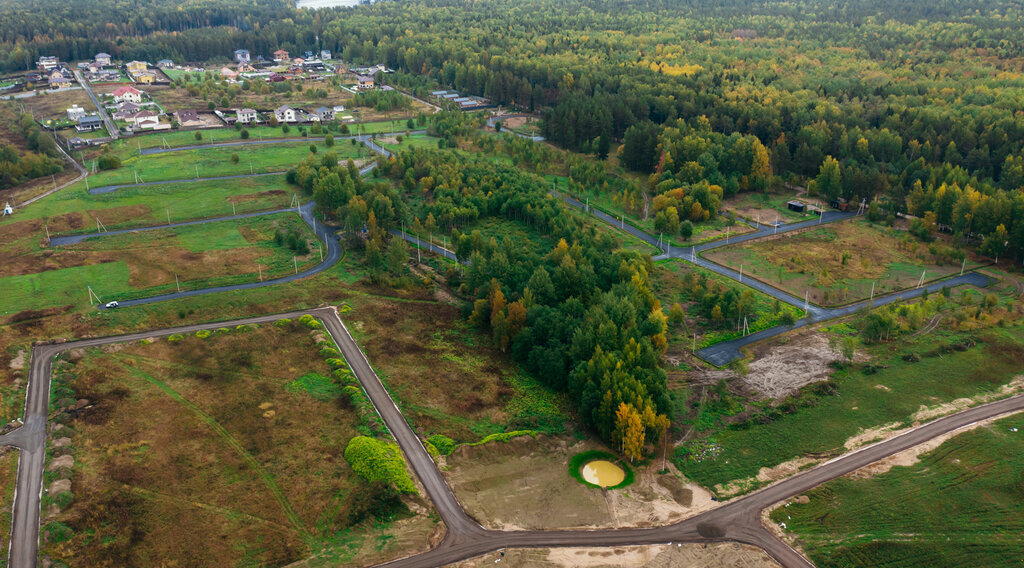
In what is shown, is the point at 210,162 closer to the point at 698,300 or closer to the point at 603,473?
the point at 698,300

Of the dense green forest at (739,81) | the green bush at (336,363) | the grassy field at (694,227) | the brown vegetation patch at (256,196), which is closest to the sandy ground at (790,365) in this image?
the grassy field at (694,227)

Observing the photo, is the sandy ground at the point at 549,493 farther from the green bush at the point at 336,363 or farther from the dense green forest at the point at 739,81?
the dense green forest at the point at 739,81

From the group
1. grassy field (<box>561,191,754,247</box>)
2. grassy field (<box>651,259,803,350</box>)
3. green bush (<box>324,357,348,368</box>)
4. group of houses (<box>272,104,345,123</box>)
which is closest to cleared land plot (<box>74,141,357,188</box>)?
group of houses (<box>272,104,345,123</box>)

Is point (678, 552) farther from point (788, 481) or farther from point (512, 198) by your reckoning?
point (512, 198)

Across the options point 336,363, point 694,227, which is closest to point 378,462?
point 336,363

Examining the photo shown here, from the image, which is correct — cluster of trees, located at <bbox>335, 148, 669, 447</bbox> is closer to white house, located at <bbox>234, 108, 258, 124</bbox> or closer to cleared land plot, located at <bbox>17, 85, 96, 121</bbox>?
white house, located at <bbox>234, 108, 258, 124</bbox>
